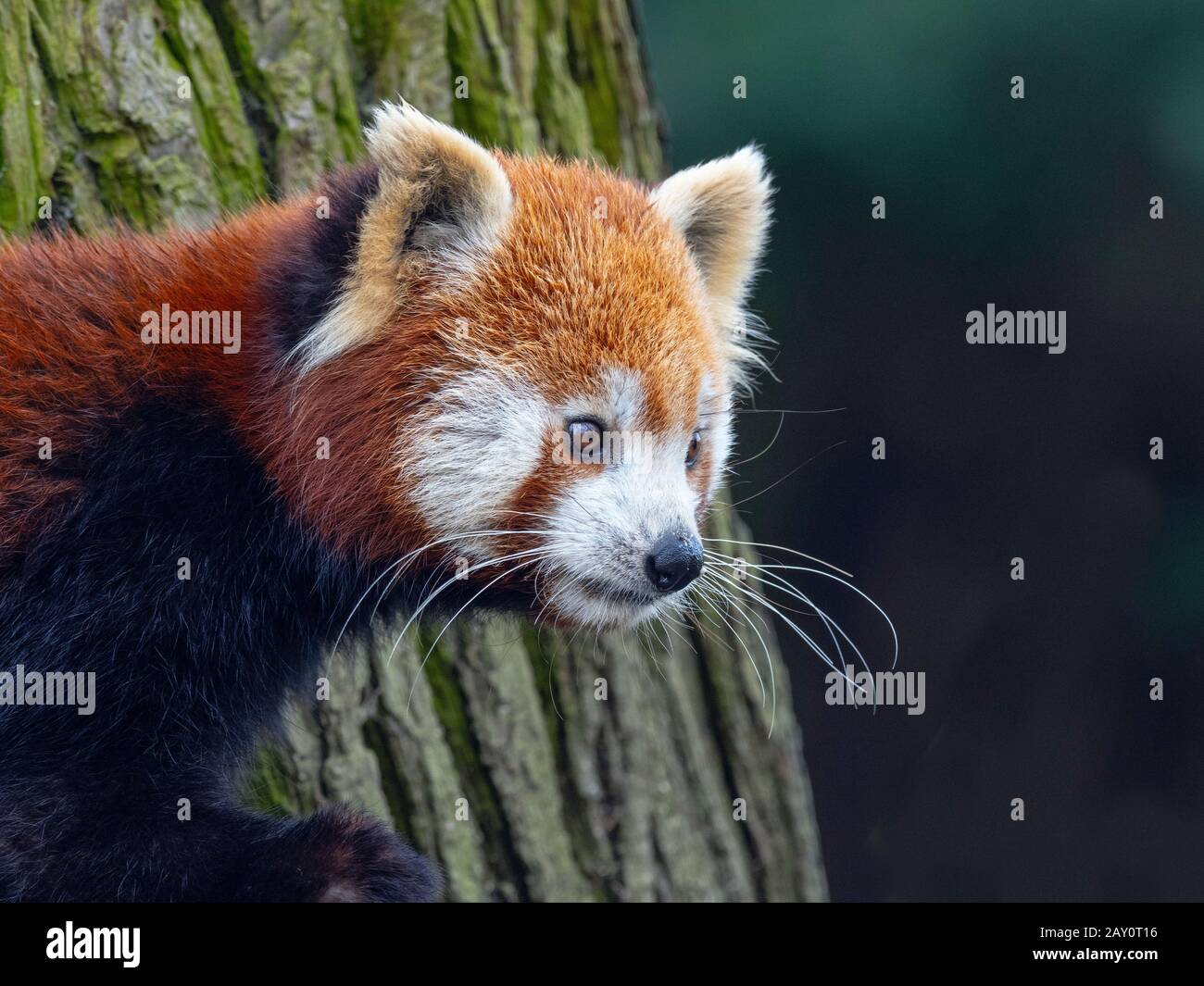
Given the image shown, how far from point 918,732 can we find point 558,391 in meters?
3.46


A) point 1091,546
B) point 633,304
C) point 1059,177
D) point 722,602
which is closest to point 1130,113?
point 1059,177

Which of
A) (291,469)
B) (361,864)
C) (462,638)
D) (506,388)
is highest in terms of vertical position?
(506,388)

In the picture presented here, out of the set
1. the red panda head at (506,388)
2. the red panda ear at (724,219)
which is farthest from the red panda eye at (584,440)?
the red panda ear at (724,219)

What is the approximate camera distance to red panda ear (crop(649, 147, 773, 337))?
271 cm

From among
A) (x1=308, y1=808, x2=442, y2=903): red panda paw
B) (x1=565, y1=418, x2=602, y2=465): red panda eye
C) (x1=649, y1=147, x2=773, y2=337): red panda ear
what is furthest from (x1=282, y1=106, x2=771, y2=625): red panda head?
(x1=308, y1=808, x2=442, y2=903): red panda paw

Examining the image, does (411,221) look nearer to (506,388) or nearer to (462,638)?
(506,388)

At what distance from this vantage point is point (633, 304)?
2.41 metres

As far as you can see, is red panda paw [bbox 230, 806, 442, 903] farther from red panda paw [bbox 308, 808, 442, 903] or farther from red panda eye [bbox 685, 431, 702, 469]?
red panda eye [bbox 685, 431, 702, 469]

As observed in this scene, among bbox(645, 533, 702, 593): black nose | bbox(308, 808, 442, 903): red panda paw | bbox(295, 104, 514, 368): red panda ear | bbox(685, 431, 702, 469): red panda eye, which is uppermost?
bbox(295, 104, 514, 368): red panda ear

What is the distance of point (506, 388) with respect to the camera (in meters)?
2.29

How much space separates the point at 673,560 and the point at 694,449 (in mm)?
358

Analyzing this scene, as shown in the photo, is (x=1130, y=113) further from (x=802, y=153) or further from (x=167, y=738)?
(x=167, y=738)

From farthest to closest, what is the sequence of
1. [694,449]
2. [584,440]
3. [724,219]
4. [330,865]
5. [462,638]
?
[462,638]
[724,219]
[694,449]
[584,440]
[330,865]

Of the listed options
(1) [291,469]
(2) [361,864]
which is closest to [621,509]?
(1) [291,469]
